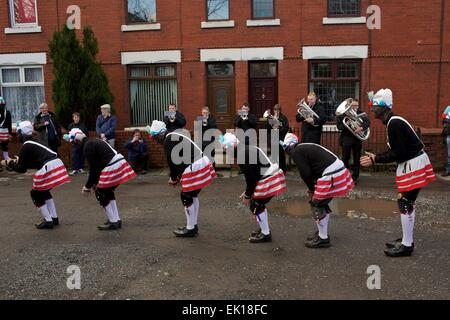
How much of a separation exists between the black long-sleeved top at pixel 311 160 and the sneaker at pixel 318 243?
834 millimetres

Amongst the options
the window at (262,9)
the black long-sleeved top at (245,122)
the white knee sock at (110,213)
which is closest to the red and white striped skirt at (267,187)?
the white knee sock at (110,213)

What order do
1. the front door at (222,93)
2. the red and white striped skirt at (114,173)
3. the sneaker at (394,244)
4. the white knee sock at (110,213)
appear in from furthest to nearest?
the front door at (222,93) < the white knee sock at (110,213) < the red and white striped skirt at (114,173) < the sneaker at (394,244)

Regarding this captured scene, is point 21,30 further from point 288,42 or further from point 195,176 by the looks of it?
point 195,176

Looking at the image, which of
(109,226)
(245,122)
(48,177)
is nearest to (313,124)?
(245,122)

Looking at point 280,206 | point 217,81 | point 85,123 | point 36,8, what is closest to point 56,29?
point 36,8

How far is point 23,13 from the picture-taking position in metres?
15.2

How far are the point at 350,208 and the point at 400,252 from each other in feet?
Answer: 8.33

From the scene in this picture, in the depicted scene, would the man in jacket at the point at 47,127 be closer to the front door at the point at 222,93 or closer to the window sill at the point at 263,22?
the front door at the point at 222,93

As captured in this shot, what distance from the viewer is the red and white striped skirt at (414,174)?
19.8 ft

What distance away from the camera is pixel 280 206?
8.88m

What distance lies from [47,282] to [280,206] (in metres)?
4.62

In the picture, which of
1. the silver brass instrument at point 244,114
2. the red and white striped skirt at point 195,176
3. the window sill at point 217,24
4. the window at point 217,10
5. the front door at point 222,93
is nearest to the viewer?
the red and white striped skirt at point 195,176
